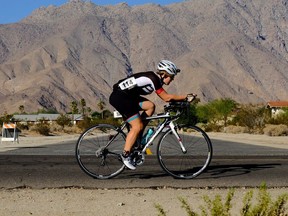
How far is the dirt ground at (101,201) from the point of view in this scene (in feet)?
22.7

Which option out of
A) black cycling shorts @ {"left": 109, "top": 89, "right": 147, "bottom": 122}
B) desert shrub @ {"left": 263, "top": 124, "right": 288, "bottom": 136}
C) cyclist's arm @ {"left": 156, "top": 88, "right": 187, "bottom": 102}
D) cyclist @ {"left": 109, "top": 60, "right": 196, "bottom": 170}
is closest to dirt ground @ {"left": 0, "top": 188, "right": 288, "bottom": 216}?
cyclist @ {"left": 109, "top": 60, "right": 196, "bottom": 170}

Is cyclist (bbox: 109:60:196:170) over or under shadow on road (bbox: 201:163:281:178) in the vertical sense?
over

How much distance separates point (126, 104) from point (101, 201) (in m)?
2.35

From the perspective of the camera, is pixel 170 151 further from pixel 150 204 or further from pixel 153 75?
pixel 150 204

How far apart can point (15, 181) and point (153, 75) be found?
113 inches

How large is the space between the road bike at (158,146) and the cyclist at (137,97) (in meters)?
0.17

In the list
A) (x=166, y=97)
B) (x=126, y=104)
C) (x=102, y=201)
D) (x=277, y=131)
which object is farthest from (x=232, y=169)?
(x=277, y=131)

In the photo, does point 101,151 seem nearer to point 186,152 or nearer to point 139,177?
point 139,177

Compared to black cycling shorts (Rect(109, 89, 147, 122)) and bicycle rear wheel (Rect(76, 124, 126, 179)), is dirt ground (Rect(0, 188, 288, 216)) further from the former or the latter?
black cycling shorts (Rect(109, 89, 147, 122))

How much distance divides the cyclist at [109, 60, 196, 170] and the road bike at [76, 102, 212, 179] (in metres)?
0.17

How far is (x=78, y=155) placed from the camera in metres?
9.91

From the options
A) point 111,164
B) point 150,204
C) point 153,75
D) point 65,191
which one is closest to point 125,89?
point 153,75

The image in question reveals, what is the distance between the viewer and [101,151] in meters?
9.96

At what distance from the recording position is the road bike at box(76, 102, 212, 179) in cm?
973
